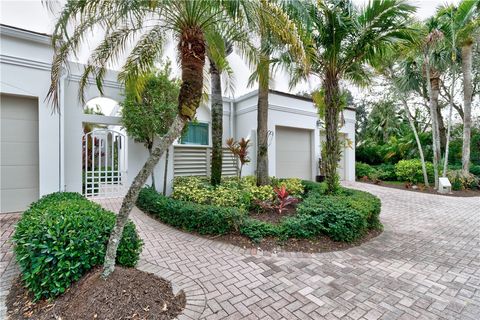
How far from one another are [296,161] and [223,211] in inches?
291

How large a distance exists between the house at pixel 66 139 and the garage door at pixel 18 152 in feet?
0.06

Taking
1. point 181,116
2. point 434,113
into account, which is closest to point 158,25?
point 181,116

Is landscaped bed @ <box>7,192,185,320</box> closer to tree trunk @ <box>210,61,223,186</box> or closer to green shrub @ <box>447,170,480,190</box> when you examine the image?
tree trunk @ <box>210,61,223,186</box>

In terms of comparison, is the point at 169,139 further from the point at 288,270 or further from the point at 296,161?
the point at 296,161

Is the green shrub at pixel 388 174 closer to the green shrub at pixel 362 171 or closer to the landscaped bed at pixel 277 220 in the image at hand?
the green shrub at pixel 362 171

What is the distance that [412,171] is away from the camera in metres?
12.6

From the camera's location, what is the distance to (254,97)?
381 inches

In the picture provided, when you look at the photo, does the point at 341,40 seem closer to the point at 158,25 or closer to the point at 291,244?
the point at 158,25

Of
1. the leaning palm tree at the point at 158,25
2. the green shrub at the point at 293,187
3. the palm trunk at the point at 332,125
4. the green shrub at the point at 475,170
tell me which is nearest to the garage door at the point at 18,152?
the leaning palm tree at the point at 158,25

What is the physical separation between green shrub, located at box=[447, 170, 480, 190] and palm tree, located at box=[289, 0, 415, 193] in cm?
895

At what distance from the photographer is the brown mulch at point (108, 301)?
2.28m

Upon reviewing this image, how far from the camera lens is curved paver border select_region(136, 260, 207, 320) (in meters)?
2.48

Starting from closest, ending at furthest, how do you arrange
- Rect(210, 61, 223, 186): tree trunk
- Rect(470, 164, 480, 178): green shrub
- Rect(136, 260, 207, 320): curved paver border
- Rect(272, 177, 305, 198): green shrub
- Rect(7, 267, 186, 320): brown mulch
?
1. Rect(7, 267, 186, 320): brown mulch
2. Rect(136, 260, 207, 320): curved paver border
3. Rect(272, 177, 305, 198): green shrub
4. Rect(210, 61, 223, 186): tree trunk
5. Rect(470, 164, 480, 178): green shrub

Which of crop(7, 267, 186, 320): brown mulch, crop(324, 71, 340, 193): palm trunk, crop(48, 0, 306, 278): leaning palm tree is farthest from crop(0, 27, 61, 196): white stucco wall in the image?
crop(324, 71, 340, 193): palm trunk
